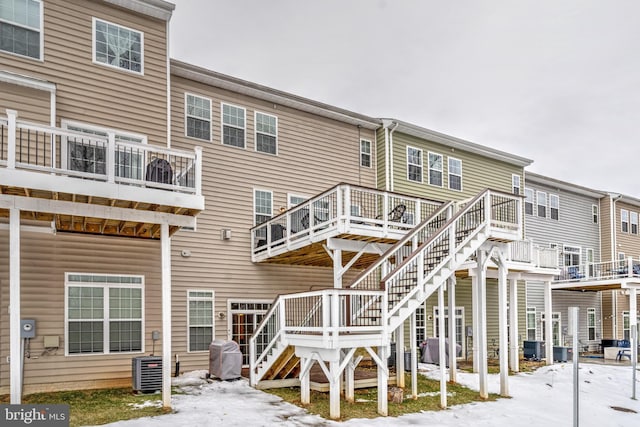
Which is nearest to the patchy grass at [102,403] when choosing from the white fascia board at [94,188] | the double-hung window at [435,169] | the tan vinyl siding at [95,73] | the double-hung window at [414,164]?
the white fascia board at [94,188]

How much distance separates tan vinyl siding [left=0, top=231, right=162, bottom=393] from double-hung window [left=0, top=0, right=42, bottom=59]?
418cm

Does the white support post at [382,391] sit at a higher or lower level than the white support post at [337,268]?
lower

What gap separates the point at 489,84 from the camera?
2855 cm

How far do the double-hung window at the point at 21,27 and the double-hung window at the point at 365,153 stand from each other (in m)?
10.3

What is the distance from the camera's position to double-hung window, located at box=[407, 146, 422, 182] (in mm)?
18781

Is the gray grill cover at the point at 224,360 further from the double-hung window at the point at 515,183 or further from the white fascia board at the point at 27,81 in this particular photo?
the double-hung window at the point at 515,183

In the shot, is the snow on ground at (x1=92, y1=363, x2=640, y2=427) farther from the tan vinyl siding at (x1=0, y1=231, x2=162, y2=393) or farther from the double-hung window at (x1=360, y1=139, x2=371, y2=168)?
the double-hung window at (x1=360, y1=139, x2=371, y2=168)

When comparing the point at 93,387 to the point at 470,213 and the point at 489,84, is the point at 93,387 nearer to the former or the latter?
the point at 470,213

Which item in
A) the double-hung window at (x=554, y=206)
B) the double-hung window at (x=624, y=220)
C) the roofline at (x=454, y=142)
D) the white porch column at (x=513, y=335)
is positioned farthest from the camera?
the double-hung window at (x=624, y=220)

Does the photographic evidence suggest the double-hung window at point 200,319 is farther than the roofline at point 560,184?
No

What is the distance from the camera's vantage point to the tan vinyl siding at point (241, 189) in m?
13.8

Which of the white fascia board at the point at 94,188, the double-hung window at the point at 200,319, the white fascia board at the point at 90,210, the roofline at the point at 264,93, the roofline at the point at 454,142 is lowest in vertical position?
the double-hung window at the point at 200,319

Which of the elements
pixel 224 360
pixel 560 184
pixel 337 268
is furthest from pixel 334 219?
pixel 560 184

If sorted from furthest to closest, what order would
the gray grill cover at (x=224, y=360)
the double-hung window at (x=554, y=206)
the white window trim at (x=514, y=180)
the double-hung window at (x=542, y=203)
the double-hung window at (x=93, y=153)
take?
the double-hung window at (x=554, y=206), the double-hung window at (x=542, y=203), the white window trim at (x=514, y=180), the gray grill cover at (x=224, y=360), the double-hung window at (x=93, y=153)
